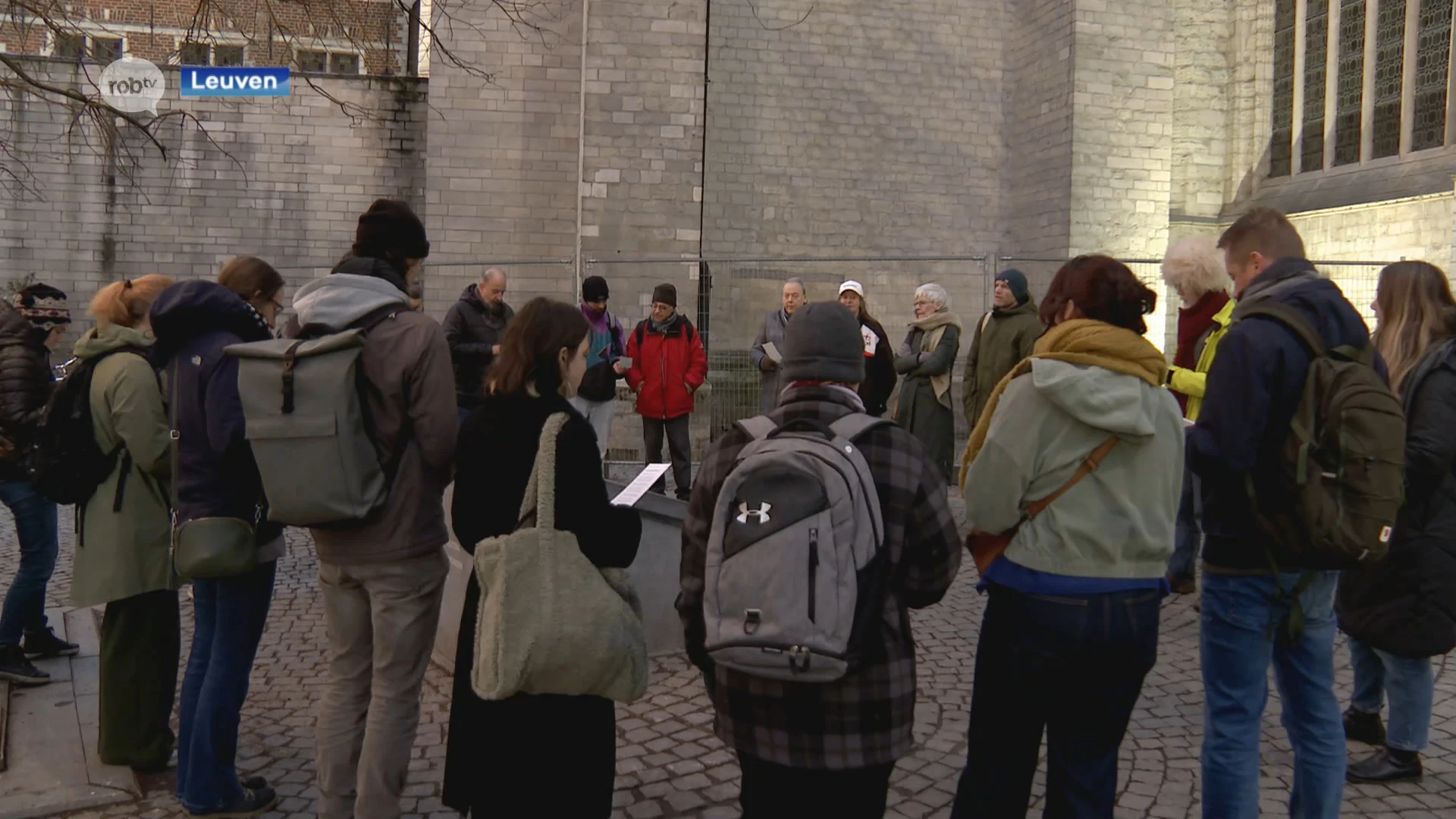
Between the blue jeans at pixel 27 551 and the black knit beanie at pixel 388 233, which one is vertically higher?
the black knit beanie at pixel 388 233

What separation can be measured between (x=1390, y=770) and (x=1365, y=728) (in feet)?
1.32

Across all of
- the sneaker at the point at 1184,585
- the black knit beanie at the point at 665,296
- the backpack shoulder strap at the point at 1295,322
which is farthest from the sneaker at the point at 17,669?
the sneaker at the point at 1184,585

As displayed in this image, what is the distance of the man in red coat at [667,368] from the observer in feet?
30.9

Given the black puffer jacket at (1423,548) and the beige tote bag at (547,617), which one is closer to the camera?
the beige tote bag at (547,617)

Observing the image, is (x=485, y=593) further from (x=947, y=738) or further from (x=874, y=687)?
(x=947, y=738)

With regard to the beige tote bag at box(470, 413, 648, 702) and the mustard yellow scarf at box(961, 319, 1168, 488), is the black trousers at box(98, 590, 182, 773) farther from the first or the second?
the mustard yellow scarf at box(961, 319, 1168, 488)

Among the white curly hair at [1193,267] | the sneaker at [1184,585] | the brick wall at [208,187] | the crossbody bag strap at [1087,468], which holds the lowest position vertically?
the sneaker at [1184,585]

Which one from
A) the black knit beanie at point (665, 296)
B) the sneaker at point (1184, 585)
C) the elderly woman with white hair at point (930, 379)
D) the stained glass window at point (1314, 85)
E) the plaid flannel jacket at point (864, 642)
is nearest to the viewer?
the plaid flannel jacket at point (864, 642)

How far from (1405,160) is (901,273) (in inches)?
261

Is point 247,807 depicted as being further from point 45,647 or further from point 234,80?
point 234,80

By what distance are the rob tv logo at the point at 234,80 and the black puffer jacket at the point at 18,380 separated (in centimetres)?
513

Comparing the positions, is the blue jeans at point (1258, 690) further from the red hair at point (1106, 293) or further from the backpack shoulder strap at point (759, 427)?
the backpack shoulder strap at point (759, 427)

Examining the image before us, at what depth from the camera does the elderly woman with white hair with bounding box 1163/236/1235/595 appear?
17.1 ft

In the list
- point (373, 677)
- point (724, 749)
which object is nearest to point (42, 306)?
point (373, 677)
